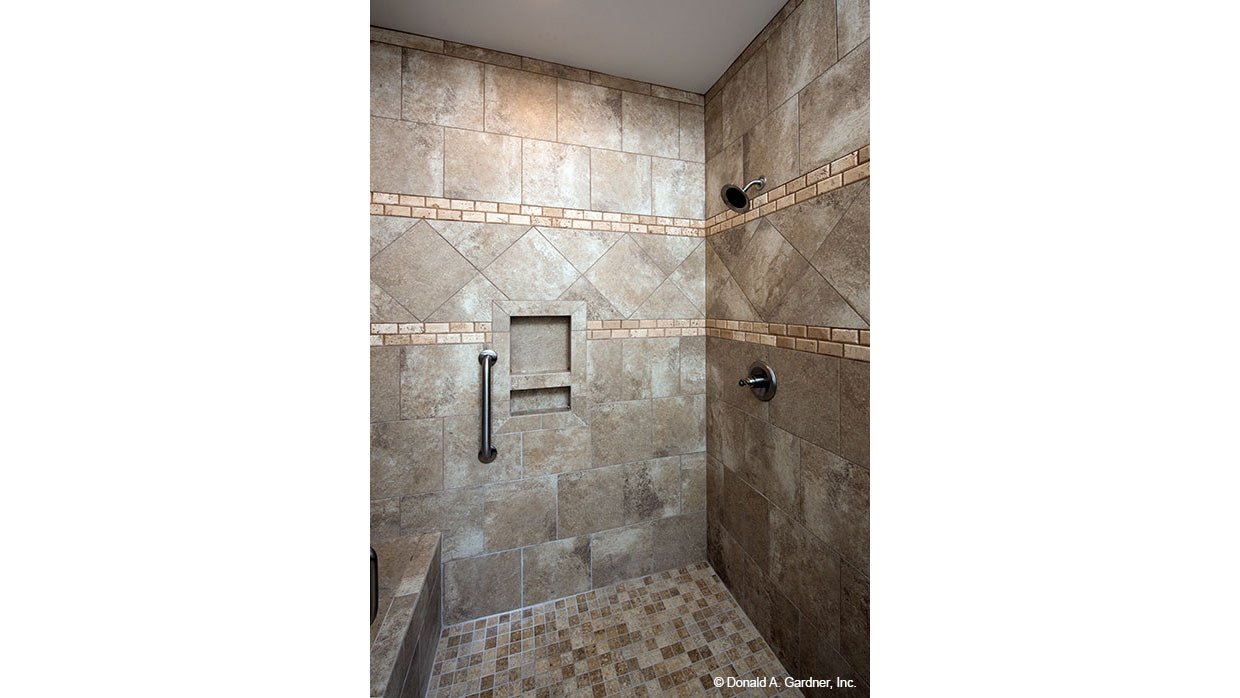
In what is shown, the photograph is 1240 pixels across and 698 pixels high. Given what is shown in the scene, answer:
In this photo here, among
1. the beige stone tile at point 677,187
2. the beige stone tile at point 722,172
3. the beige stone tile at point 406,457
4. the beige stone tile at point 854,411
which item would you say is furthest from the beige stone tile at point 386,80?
the beige stone tile at point 854,411

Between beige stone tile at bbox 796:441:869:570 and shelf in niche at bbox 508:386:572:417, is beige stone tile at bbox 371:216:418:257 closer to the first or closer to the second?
shelf in niche at bbox 508:386:572:417

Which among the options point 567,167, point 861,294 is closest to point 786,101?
point 861,294

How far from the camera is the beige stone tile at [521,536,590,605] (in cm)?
159

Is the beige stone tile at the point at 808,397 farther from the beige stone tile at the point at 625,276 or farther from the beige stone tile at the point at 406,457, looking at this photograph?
the beige stone tile at the point at 406,457

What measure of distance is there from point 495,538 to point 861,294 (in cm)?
143

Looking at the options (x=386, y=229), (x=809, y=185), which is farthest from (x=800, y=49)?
(x=386, y=229)

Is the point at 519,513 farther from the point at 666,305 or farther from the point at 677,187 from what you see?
the point at 677,187

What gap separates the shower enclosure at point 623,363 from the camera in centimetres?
115

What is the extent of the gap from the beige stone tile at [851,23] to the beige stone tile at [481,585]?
73.1 inches

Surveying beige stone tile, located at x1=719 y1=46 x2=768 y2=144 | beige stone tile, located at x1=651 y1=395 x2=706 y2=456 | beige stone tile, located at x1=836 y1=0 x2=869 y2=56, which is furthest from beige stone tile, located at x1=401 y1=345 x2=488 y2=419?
beige stone tile, located at x1=836 y1=0 x2=869 y2=56

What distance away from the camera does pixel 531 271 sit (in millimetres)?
1560

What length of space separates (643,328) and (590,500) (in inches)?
28.0

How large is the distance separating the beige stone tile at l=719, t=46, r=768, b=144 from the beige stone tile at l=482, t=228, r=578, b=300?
2.60ft
